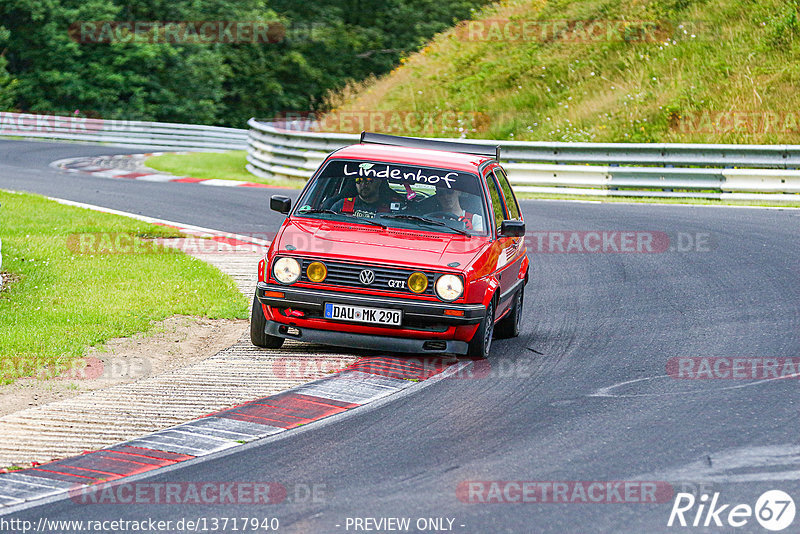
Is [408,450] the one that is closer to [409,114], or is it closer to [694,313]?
[694,313]

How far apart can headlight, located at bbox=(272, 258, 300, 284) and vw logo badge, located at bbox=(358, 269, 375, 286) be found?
0.54 metres

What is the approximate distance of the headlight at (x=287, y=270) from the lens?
8906 mm

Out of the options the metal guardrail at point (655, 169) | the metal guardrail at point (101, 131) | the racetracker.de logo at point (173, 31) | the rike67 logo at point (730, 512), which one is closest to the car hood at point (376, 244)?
the rike67 logo at point (730, 512)

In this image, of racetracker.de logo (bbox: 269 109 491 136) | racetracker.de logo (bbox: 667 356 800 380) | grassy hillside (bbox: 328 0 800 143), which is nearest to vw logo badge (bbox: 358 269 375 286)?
racetracker.de logo (bbox: 667 356 800 380)

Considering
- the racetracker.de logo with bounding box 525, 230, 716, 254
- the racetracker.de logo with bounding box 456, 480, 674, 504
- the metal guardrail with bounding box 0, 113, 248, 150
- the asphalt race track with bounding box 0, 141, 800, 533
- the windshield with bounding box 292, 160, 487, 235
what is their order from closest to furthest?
the asphalt race track with bounding box 0, 141, 800, 533 → the racetracker.de logo with bounding box 456, 480, 674, 504 → the windshield with bounding box 292, 160, 487, 235 → the racetracker.de logo with bounding box 525, 230, 716, 254 → the metal guardrail with bounding box 0, 113, 248, 150

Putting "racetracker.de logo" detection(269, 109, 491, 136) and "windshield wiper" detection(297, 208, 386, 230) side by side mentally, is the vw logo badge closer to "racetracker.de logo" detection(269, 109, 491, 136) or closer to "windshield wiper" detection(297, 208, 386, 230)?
"windshield wiper" detection(297, 208, 386, 230)

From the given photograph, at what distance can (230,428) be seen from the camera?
7078mm

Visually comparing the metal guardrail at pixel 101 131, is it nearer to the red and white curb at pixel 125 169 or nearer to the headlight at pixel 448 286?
the red and white curb at pixel 125 169

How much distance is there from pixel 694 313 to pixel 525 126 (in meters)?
17.1

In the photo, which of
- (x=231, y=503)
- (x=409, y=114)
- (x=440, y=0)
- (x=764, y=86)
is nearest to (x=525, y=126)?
(x=409, y=114)

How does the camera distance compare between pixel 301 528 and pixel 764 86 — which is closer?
pixel 301 528

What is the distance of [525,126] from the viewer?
90.6 ft

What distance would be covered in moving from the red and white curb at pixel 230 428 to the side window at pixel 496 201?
1639mm

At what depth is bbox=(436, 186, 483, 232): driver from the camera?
9.62 meters
